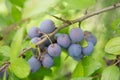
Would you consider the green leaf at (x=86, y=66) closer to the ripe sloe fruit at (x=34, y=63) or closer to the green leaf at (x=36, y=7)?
the ripe sloe fruit at (x=34, y=63)

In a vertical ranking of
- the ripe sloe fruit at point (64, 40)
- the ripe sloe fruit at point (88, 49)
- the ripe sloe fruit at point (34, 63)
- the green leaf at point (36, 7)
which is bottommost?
the ripe sloe fruit at point (34, 63)

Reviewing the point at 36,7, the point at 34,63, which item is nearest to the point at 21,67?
the point at 34,63

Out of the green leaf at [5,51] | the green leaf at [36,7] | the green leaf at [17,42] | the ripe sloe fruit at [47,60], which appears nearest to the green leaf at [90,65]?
the ripe sloe fruit at [47,60]

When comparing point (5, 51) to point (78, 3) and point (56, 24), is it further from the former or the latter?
point (78, 3)

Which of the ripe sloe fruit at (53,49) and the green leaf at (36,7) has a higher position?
the green leaf at (36,7)

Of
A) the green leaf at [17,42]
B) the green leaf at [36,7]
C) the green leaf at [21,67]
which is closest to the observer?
the green leaf at [36,7]

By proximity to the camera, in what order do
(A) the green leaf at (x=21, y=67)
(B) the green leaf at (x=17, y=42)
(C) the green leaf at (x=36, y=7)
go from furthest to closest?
(A) the green leaf at (x=21, y=67), (B) the green leaf at (x=17, y=42), (C) the green leaf at (x=36, y=7)

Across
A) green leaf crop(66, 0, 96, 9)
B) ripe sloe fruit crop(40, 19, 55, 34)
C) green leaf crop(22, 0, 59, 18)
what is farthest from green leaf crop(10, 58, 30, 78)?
green leaf crop(22, 0, 59, 18)

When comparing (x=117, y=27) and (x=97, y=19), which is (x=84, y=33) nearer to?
(x=117, y=27)
